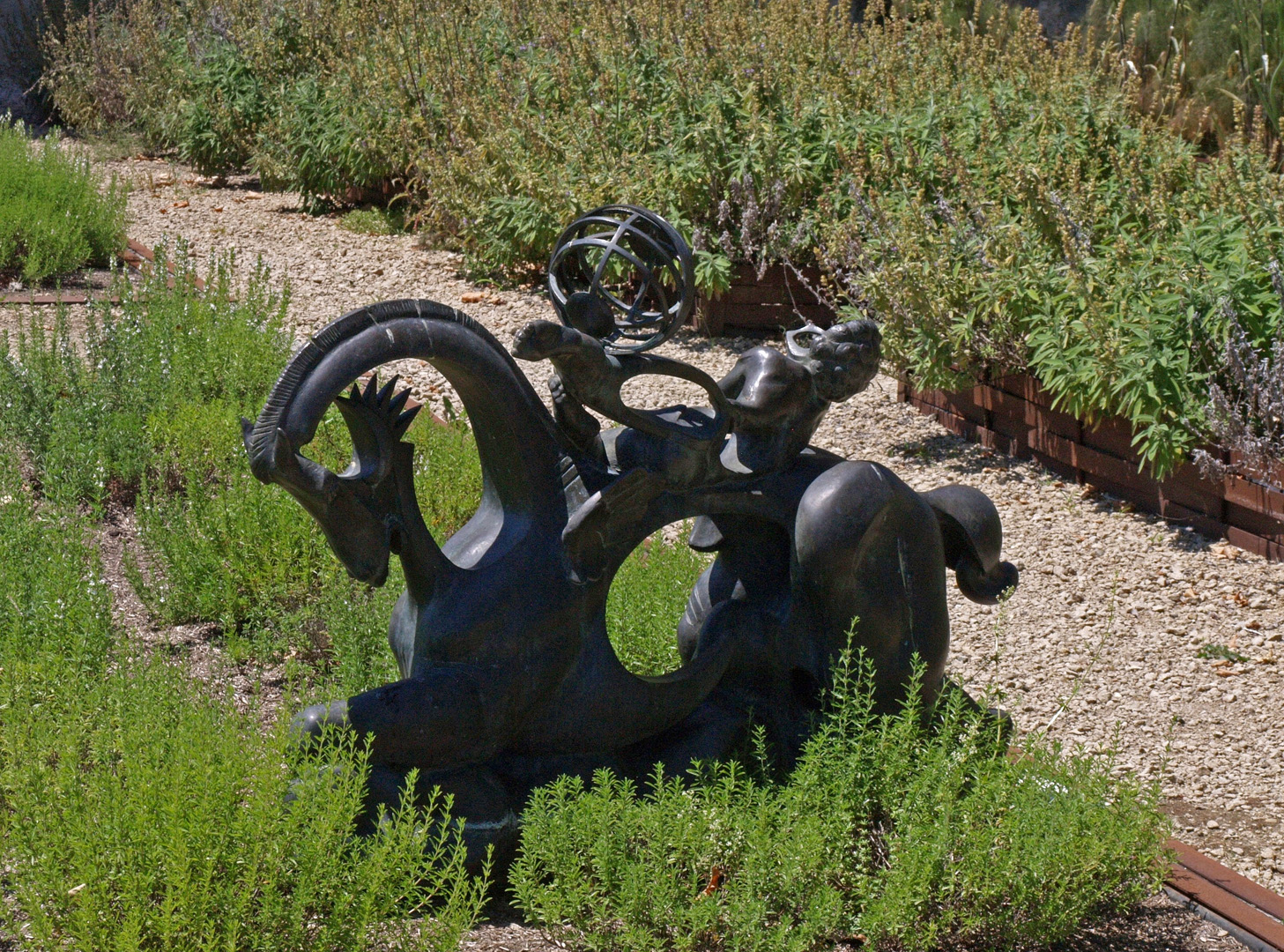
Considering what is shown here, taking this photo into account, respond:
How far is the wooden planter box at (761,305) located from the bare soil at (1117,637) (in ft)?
0.61

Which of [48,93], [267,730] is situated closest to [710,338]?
[267,730]

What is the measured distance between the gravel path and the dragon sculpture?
721mm

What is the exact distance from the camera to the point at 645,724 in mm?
3275

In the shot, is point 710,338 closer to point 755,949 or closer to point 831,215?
point 831,215

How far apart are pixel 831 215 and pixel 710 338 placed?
1.01 m

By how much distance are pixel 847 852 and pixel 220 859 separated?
1303 mm

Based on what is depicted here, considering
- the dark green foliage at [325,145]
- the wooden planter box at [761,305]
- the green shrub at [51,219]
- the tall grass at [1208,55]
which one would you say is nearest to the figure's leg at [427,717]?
the wooden planter box at [761,305]

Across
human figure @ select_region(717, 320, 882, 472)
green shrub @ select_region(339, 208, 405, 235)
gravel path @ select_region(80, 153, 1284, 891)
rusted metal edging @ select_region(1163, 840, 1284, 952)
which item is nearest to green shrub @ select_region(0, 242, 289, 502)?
gravel path @ select_region(80, 153, 1284, 891)

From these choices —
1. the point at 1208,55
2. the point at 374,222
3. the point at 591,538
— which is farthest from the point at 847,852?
the point at 1208,55

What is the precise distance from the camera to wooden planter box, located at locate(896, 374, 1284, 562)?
5.61 meters

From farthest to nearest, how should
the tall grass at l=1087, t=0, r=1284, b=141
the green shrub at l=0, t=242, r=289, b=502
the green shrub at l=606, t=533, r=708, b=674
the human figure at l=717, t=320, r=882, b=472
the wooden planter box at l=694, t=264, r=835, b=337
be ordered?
the tall grass at l=1087, t=0, r=1284, b=141
the wooden planter box at l=694, t=264, r=835, b=337
the green shrub at l=0, t=242, r=289, b=502
the green shrub at l=606, t=533, r=708, b=674
the human figure at l=717, t=320, r=882, b=472

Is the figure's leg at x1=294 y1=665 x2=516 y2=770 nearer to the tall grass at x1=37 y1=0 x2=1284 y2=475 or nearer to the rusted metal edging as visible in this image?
the rusted metal edging

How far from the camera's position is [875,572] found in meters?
3.30

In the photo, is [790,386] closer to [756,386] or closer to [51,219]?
[756,386]
